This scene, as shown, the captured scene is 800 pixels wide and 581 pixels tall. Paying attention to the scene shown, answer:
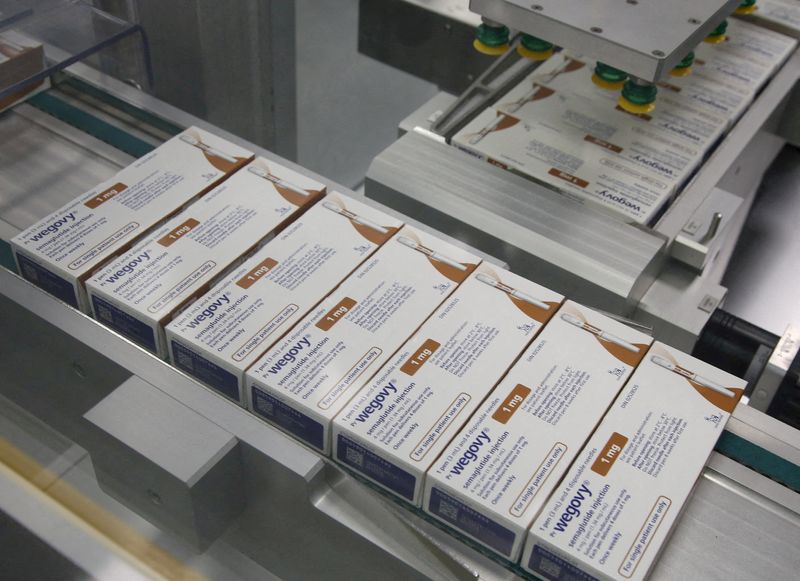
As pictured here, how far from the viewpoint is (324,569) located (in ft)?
3.73

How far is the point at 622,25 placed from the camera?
4.35 feet

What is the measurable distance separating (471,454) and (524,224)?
52cm

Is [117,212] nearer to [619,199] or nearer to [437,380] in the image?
[437,380]

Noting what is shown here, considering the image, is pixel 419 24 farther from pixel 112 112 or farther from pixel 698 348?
pixel 698 348

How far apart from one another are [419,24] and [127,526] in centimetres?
128

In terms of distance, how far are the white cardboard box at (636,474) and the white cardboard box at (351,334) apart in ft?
0.92

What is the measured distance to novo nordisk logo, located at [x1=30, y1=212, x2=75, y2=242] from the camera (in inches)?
49.0

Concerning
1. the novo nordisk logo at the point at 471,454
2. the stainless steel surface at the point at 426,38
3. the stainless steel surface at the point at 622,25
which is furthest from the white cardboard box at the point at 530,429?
the stainless steel surface at the point at 426,38

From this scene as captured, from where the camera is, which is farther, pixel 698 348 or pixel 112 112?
pixel 112 112

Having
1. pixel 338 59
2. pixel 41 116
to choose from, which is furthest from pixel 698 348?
pixel 338 59

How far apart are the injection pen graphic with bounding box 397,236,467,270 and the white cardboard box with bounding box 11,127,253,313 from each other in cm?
31

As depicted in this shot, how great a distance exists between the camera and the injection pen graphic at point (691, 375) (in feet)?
3.77

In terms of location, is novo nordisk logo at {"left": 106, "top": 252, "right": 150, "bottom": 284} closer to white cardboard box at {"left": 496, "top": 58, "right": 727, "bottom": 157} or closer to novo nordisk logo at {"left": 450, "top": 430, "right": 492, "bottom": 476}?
novo nordisk logo at {"left": 450, "top": 430, "right": 492, "bottom": 476}

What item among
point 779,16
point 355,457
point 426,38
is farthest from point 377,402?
point 779,16
